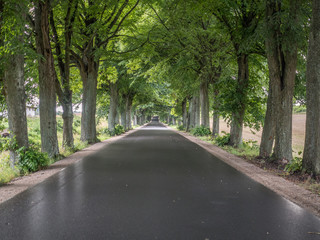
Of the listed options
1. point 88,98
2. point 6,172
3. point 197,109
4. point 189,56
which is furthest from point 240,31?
point 197,109

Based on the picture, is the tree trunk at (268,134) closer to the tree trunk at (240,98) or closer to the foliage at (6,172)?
the tree trunk at (240,98)

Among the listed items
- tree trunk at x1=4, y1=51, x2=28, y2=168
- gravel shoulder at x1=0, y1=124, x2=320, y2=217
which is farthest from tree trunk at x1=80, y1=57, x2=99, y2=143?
tree trunk at x1=4, y1=51, x2=28, y2=168

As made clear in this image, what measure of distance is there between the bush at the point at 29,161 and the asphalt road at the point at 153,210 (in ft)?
4.15

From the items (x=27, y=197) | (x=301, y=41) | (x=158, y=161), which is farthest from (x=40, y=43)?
(x=301, y=41)

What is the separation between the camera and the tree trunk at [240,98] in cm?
1480

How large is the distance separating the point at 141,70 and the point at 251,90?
1172cm

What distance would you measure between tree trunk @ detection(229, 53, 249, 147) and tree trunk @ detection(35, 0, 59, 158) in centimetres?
883

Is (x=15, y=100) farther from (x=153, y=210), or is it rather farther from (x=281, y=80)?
(x=281, y=80)

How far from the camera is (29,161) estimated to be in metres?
8.57

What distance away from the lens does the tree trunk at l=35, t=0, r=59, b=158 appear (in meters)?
10.8

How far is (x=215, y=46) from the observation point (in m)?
18.5

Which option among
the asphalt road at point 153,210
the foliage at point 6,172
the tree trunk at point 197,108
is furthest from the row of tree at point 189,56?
the tree trunk at point 197,108

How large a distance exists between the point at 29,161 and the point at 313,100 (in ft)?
26.9

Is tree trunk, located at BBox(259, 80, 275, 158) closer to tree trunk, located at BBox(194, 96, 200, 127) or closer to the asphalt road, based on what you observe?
the asphalt road
